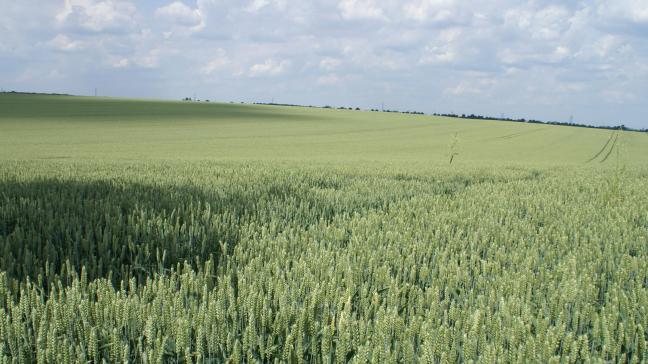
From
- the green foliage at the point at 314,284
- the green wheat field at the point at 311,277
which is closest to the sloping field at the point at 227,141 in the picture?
the green wheat field at the point at 311,277

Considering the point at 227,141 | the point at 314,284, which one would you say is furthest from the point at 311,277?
the point at 227,141

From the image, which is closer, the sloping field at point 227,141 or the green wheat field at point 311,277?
the green wheat field at point 311,277

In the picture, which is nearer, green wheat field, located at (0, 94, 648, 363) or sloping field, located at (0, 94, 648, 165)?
green wheat field, located at (0, 94, 648, 363)

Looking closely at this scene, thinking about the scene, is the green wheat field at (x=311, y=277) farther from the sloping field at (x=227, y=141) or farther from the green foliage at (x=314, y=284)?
the sloping field at (x=227, y=141)

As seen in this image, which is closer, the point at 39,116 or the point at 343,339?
the point at 343,339

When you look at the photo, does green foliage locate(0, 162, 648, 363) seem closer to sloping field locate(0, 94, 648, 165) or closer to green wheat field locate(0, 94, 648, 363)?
green wheat field locate(0, 94, 648, 363)

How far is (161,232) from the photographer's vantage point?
3.88m

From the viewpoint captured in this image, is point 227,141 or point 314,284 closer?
point 314,284

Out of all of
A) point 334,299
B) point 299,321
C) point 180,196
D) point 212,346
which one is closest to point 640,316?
point 334,299

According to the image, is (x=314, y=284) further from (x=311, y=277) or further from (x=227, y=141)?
(x=227, y=141)

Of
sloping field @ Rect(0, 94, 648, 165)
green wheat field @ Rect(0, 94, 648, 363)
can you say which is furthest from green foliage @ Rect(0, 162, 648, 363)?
sloping field @ Rect(0, 94, 648, 165)

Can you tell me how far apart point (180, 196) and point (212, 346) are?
163 inches

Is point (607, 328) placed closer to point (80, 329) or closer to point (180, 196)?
point (80, 329)

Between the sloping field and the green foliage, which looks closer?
the green foliage
